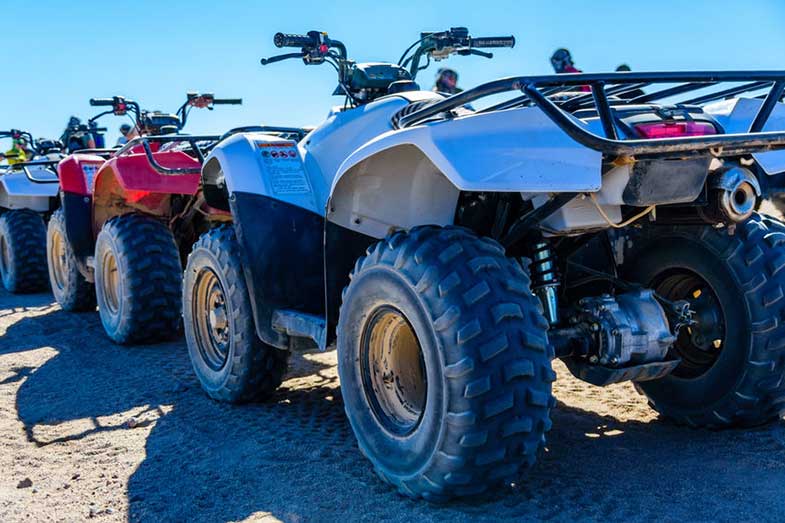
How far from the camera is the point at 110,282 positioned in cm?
679

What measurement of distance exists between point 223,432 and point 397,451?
1.28 meters

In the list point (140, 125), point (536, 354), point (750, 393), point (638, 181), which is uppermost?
point (140, 125)

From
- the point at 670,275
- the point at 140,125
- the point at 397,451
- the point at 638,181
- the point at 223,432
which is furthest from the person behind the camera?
the point at 140,125

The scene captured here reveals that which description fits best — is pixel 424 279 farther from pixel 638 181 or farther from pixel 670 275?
pixel 670 275

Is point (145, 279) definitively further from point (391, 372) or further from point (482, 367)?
point (482, 367)

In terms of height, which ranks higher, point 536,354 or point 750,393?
point 536,354

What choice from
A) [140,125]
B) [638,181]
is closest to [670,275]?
[638,181]

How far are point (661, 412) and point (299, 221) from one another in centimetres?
196

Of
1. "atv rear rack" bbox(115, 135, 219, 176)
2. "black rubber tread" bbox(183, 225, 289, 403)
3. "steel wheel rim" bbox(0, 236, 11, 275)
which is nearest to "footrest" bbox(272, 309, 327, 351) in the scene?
"black rubber tread" bbox(183, 225, 289, 403)

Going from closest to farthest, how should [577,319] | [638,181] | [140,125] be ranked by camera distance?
1. [638,181]
2. [577,319]
3. [140,125]

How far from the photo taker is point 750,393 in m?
3.56

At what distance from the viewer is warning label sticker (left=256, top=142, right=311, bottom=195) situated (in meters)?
4.21

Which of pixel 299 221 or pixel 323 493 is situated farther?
pixel 299 221

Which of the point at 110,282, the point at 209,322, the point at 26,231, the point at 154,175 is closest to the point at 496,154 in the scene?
the point at 209,322
